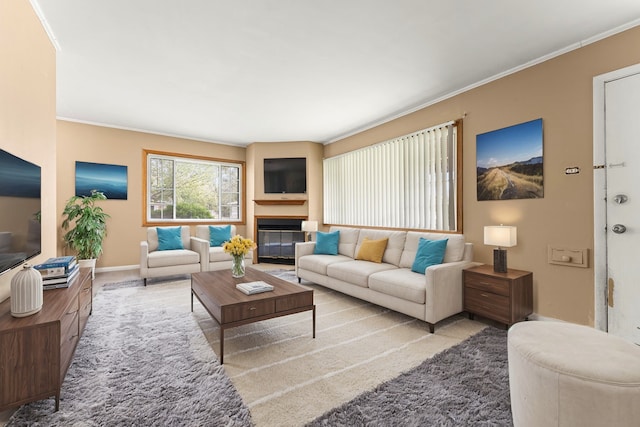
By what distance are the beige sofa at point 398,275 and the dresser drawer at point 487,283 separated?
9 centimetres

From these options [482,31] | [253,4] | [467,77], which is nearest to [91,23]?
[253,4]

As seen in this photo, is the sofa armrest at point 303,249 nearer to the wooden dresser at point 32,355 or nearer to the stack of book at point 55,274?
the stack of book at point 55,274

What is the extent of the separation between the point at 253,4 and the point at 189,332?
114 inches

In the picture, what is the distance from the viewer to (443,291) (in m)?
2.85

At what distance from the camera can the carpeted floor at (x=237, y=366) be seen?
1.63 meters

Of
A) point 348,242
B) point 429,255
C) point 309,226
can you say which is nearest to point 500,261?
point 429,255

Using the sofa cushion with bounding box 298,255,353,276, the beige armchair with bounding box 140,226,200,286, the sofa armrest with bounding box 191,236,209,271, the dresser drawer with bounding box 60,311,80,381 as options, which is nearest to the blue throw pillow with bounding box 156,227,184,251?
the beige armchair with bounding box 140,226,200,286


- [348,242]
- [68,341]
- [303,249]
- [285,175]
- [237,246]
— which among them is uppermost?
[285,175]

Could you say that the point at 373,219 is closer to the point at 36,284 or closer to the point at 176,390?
the point at 176,390

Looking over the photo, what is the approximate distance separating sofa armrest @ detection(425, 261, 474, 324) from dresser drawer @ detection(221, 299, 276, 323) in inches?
58.5

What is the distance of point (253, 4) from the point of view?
88.8 inches

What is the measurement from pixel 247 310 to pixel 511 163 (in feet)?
10.4

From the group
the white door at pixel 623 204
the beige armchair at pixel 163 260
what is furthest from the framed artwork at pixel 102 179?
the white door at pixel 623 204

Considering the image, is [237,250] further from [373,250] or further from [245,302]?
[373,250]
